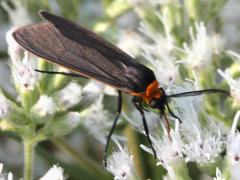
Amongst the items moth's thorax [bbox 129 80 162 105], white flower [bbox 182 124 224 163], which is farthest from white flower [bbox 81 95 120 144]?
white flower [bbox 182 124 224 163]

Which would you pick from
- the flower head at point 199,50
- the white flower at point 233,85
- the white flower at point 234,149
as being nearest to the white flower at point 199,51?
the flower head at point 199,50

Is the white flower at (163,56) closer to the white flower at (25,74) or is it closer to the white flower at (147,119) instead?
the white flower at (147,119)

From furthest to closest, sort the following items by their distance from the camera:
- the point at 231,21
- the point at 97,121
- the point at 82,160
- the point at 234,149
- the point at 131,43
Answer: the point at 231,21 < the point at 131,43 < the point at 82,160 < the point at 97,121 < the point at 234,149

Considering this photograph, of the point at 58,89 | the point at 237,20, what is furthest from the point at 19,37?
the point at 237,20

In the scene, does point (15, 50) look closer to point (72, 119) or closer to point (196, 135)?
point (72, 119)

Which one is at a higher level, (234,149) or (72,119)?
(72,119)

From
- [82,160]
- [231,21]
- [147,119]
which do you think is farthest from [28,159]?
[231,21]

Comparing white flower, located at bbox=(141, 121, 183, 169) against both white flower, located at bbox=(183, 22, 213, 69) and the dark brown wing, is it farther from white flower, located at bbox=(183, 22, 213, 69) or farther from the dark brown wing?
white flower, located at bbox=(183, 22, 213, 69)
